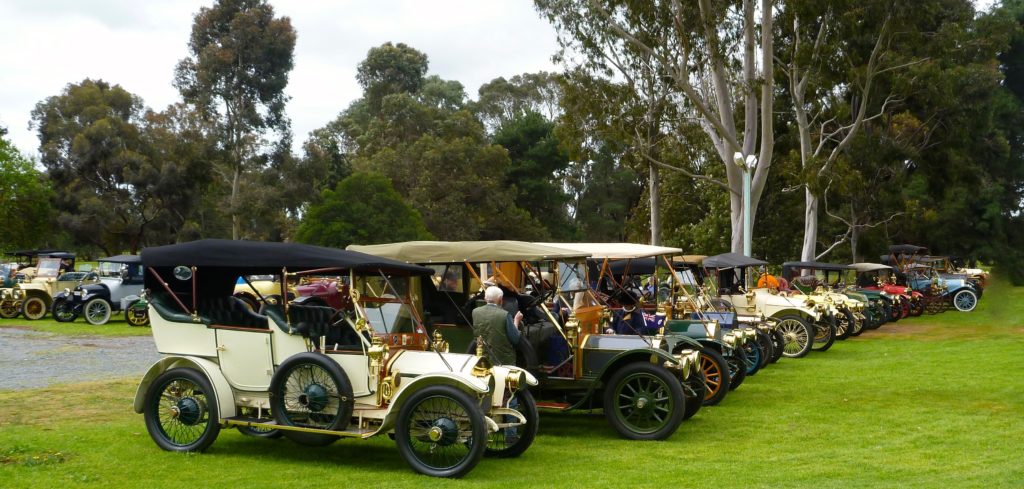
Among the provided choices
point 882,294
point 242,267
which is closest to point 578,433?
point 242,267

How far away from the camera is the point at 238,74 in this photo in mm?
48594

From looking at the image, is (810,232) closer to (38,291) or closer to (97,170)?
(38,291)

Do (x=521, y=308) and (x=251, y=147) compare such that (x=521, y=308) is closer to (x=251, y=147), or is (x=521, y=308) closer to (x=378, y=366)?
(x=378, y=366)

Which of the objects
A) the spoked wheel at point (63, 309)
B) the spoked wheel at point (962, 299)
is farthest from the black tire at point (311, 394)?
the spoked wheel at point (962, 299)

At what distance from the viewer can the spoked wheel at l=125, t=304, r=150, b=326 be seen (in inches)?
939

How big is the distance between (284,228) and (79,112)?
11.3m

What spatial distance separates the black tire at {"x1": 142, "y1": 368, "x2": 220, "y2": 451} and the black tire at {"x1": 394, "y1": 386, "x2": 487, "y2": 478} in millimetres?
1708

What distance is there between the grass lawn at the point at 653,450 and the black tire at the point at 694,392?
0.19 meters

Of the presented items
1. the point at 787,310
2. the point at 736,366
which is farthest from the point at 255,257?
the point at 787,310

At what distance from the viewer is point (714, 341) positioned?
12.7m

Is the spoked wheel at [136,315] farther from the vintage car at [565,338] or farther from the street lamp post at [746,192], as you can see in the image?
the street lamp post at [746,192]

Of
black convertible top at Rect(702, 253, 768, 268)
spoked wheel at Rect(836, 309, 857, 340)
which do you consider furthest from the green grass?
spoked wheel at Rect(836, 309, 857, 340)

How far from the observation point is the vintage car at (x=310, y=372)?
26.5 ft

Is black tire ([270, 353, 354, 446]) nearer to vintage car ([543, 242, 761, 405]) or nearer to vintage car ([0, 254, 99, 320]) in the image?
vintage car ([543, 242, 761, 405])
